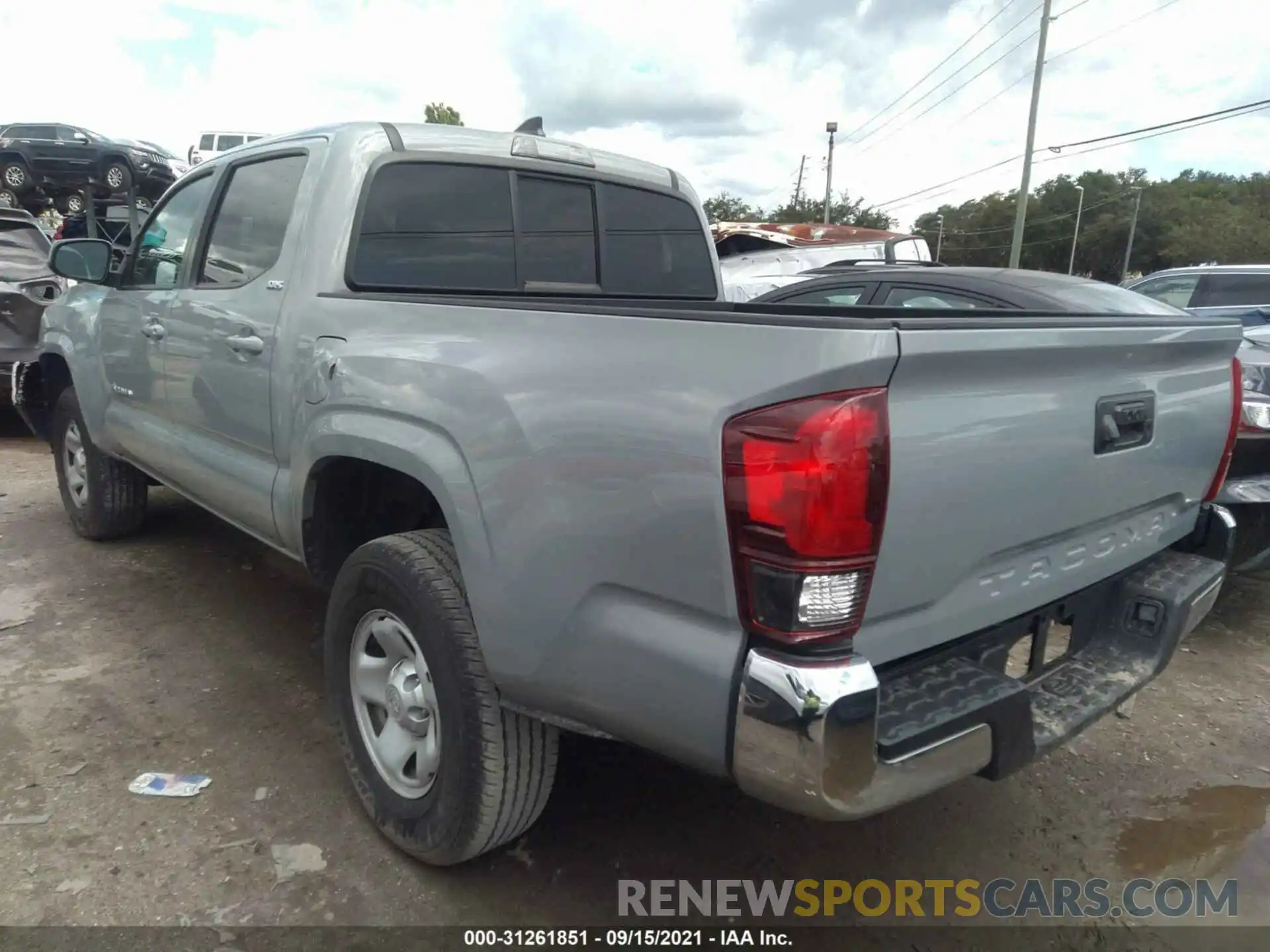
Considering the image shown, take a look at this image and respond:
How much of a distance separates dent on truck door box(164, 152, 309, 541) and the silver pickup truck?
0.02 meters

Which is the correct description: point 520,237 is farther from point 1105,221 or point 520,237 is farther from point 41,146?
point 1105,221

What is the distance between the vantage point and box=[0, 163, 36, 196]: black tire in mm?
15508

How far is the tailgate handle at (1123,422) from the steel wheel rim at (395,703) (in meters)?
1.63

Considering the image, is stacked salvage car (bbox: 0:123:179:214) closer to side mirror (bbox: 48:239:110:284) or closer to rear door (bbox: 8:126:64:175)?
rear door (bbox: 8:126:64:175)

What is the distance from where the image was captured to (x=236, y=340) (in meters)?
2.97

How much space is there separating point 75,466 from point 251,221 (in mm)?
2544

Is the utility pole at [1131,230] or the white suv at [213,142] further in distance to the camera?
Result: the utility pole at [1131,230]

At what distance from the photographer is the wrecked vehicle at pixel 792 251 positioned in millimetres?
9969

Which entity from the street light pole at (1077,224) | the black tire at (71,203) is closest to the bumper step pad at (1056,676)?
the black tire at (71,203)

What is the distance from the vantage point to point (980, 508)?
1729 mm

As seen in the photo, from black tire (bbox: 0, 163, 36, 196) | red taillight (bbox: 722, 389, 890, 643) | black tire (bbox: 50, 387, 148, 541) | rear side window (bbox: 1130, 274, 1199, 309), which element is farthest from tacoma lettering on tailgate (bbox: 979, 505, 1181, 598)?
black tire (bbox: 0, 163, 36, 196)

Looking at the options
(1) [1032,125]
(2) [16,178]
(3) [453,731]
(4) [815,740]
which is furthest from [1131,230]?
(4) [815,740]

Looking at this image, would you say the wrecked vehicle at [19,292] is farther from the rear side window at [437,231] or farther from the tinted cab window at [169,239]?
the rear side window at [437,231]

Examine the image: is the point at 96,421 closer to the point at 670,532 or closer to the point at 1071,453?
the point at 670,532
